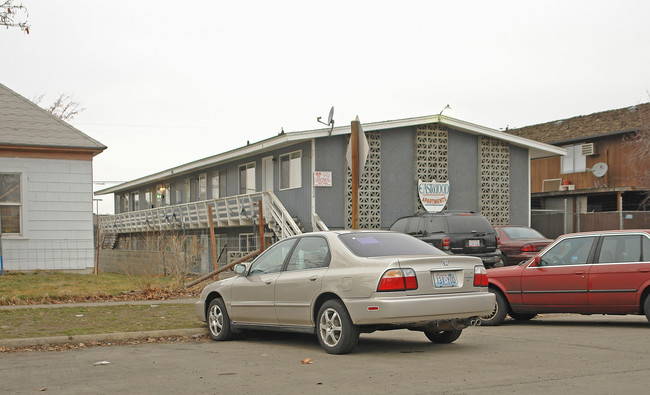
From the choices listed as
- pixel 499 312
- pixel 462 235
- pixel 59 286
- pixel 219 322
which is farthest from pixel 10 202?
pixel 499 312

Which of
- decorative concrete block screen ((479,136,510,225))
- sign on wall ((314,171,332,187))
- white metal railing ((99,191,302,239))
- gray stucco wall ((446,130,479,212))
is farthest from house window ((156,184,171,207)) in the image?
decorative concrete block screen ((479,136,510,225))

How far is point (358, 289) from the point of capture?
26.3 feet

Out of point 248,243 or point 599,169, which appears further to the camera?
point 599,169

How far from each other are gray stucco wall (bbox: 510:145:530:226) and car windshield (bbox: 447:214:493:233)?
12122 millimetres

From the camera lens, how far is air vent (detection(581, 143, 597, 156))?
118 ft

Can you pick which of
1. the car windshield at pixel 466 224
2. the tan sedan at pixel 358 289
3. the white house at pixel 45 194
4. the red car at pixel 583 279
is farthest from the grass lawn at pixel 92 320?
Answer: the car windshield at pixel 466 224

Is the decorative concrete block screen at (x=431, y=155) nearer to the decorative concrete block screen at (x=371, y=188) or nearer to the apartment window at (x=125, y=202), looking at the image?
the decorative concrete block screen at (x=371, y=188)

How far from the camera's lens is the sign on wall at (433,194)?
27.9 meters

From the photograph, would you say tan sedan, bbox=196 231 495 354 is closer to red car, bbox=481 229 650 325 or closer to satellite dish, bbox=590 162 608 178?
red car, bbox=481 229 650 325

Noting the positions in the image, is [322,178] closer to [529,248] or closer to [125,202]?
[529,248]

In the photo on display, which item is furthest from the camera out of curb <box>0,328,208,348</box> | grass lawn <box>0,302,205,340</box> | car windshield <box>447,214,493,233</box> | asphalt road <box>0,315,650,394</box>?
car windshield <box>447,214,493,233</box>

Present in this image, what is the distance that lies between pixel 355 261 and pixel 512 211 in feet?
75.0

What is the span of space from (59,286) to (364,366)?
10.7 meters

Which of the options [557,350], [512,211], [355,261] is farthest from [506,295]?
[512,211]
